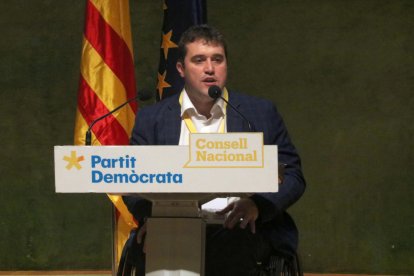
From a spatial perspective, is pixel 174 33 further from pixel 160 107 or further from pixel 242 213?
pixel 242 213

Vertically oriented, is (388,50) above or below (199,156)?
above

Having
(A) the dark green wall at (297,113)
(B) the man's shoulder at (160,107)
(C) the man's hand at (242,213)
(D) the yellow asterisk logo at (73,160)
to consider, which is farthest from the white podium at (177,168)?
(A) the dark green wall at (297,113)

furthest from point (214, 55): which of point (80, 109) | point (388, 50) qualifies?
point (388, 50)

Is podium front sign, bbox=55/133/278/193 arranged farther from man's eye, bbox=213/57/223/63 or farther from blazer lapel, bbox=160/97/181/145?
man's eye, bbox=213/57/223/63

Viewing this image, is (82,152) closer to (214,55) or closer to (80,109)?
(214,55)

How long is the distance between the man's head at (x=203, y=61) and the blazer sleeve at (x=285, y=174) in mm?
210

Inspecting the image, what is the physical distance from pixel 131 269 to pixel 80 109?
1638mm

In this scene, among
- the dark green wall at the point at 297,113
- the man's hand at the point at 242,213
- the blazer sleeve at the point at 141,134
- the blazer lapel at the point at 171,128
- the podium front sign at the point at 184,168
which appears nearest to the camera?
the podium front sign at the point at 184,168

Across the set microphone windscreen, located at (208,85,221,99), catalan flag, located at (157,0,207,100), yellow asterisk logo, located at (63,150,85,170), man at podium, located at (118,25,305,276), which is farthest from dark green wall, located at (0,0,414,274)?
yellow asterisk logo, located at (63,150,85,170)

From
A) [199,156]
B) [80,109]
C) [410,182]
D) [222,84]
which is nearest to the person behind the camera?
[199,156]

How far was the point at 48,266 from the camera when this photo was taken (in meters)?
5.23

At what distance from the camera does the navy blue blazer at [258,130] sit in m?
2.35

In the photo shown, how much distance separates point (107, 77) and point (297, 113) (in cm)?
181

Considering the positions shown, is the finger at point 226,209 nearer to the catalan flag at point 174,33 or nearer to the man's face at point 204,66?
the man's face at point 204,66
